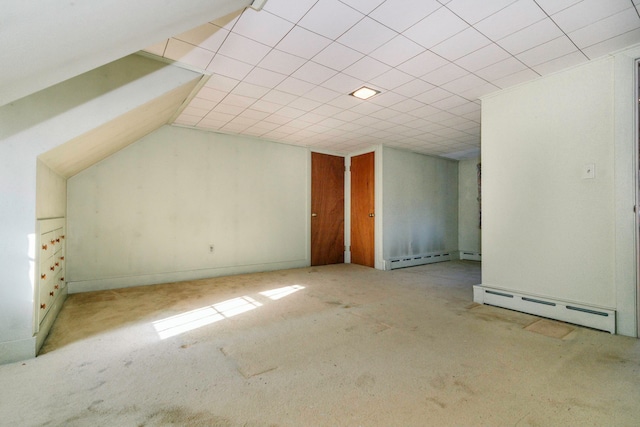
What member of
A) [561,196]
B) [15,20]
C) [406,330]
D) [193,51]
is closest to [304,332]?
[406,330]

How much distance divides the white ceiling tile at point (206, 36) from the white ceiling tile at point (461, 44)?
1986 millimetres

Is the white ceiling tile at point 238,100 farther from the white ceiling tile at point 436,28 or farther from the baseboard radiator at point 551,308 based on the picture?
the baseboard radiator at point 551,308

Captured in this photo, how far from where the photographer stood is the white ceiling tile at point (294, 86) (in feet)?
11.0

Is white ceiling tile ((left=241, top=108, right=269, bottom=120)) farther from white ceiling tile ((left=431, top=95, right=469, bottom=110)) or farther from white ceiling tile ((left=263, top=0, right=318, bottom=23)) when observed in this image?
white ceiling tile ((left=431, top=95, right=469, bottom=110))

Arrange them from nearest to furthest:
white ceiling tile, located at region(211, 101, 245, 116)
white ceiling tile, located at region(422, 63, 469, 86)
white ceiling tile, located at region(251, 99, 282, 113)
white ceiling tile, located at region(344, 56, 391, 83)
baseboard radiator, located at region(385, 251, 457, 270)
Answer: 1. white ceiling tile, located at region(344, 56, 391, 83)
2. white ceiling tile, located at region(422, 63, 469, 86)
3. white ceiling tile, located at region(251, 99, 282, 113)
4. white ceiling tile, located at region(211, 101, 245, 116)
5. baseboard radiator, located at region(385, 251, 457, 270)

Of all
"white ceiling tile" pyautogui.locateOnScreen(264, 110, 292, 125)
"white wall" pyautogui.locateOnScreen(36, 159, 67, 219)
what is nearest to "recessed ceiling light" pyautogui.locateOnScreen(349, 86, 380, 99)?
"white ceiling tile" pyautogui.locateOnScreen(264, 110, 292, 125)

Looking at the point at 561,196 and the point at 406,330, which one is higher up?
the point at 561,196

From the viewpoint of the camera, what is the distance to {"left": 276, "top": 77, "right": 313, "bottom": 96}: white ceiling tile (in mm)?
3338

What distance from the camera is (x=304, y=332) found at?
2748 millimetres

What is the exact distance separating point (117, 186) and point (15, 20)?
377cm

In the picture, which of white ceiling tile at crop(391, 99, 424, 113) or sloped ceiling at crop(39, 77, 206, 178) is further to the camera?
white ceiling tile at crop(391, 99, 424, 113)

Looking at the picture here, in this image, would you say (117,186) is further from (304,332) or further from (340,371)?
(340,371)

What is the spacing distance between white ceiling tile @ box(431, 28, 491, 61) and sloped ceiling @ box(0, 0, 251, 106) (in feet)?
5.90

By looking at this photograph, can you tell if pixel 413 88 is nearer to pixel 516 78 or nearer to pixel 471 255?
pixel 516 78
